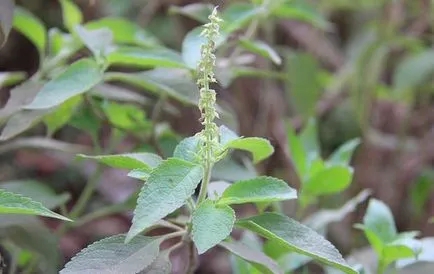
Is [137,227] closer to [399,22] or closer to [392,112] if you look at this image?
[399,22]

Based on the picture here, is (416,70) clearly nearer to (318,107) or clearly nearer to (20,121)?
(318,107)

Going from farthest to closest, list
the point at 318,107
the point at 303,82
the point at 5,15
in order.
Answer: the point at 318,107 < the point at 303,82 < the point at 5,15

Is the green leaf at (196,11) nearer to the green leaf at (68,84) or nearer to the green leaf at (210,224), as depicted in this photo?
the green leaf at (68,84)

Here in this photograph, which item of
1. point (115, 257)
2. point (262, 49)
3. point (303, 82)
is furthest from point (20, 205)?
point (303, 82)

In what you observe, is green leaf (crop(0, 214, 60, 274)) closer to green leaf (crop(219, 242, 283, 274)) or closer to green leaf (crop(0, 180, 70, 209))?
green leaf (crop(0, 180, 70, 209))

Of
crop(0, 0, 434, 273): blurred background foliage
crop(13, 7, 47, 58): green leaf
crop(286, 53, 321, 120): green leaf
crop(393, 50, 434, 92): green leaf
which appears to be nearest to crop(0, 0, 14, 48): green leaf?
crop(13, 7, 47, 58): green leaf

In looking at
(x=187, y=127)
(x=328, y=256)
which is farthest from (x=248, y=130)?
(x=328, y=256)

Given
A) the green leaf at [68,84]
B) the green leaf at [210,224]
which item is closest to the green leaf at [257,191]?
the green leaf at [210,224]
